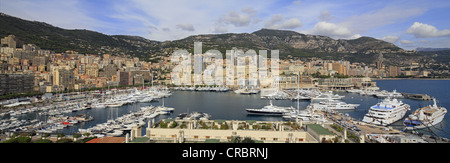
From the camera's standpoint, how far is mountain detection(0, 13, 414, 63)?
42.4 metres

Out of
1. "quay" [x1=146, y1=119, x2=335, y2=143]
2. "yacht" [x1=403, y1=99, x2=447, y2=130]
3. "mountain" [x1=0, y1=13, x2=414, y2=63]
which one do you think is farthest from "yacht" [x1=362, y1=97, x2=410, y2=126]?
"mountain" [x1=0, y1=13, x2=414, y2=63]

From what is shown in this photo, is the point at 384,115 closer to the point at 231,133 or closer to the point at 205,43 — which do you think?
the point at 231,133

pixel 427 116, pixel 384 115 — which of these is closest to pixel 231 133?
pixel 384 115

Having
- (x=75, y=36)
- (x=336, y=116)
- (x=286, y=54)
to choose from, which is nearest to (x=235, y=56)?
(x=286, y=54)

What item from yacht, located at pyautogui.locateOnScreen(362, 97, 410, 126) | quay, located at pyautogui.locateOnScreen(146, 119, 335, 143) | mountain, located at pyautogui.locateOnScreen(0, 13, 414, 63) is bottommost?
yacht, located at pyautogui.locateOnScreen(362, 97, 410, 126)

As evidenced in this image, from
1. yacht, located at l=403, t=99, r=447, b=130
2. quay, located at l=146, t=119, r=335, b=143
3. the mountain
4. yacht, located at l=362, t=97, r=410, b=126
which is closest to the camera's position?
quay, located at l=146, t=119, r=335, b=143

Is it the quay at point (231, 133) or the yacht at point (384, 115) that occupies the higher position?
the quay at point (231, 133)

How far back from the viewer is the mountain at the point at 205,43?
4238cm

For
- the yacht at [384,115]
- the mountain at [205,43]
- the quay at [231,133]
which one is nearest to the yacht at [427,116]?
the yacht at [384,115]

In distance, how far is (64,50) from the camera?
40188 millimetres

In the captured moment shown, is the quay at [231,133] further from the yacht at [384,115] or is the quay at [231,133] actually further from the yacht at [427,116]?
the yacht at [384,115]

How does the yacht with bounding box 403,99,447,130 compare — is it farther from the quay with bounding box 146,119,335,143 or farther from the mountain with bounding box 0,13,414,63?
the mountain with bounding box 0,13,414,63

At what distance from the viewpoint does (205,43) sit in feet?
186
